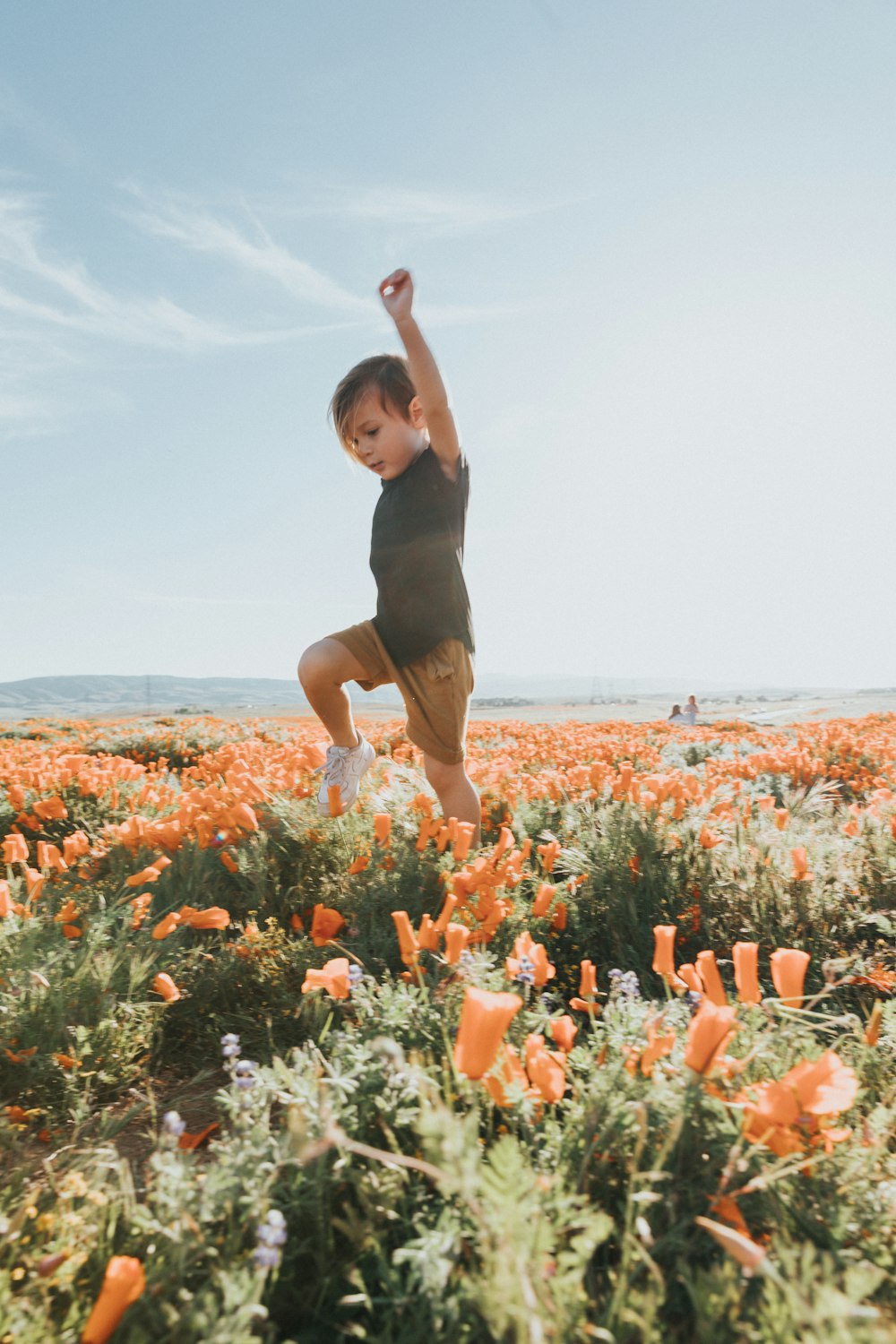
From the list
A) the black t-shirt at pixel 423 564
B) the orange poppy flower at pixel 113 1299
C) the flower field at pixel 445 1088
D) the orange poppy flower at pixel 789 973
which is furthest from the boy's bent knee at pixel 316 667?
the orange poppy flower at pixel 113 1299

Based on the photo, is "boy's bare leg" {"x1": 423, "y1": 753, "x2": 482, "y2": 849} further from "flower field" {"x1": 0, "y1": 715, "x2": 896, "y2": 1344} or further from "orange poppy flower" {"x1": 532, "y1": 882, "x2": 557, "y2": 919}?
"orange poppy flower" {"x1": 532, "y1": 882, "x2": 557, "y2": 919}

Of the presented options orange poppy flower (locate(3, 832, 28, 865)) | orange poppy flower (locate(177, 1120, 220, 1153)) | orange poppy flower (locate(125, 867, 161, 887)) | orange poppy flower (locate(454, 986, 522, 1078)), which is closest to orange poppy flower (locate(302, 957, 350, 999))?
orange poppy flower (locate(177, 1120, 220, 1153))

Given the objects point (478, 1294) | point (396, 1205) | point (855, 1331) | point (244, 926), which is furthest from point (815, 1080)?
point (244, 926)

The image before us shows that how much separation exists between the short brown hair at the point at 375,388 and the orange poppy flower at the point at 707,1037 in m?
2.74

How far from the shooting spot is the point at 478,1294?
0.93 meters

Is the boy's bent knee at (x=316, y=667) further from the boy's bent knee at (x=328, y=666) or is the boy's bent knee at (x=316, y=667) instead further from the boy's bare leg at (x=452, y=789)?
the boy's bare leg at (x=452, y=789)

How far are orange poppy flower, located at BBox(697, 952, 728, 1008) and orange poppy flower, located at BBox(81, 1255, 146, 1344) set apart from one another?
3.13ft

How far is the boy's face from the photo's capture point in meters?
3.28

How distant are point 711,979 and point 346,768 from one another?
213 cm

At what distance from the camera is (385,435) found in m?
3.29

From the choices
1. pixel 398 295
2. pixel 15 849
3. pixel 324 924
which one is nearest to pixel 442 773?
pixel 324 924

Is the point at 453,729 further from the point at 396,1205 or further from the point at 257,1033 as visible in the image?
the point at 396,1205

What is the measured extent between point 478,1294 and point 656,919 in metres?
1.73

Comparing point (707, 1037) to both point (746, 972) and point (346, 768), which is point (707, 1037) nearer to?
point (746, 972)
